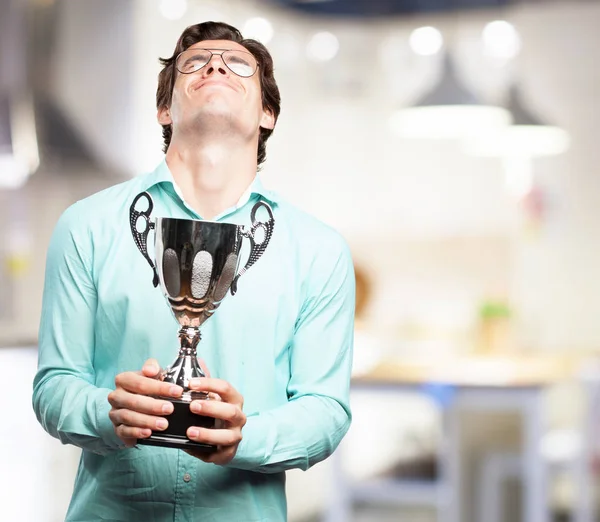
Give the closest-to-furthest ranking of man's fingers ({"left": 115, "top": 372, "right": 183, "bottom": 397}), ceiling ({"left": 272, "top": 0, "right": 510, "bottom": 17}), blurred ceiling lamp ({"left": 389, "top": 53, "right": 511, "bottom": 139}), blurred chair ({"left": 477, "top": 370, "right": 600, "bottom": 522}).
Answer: man's fingers ({"left": 115, "top": 372, "right": 183, "bottom": 397}) → blurred chair ({"left": 477, "top": 370, "right": 600, "bottom": 522}) → blurred ceiling lamp ({"left": 389, "top": 53, "right": 511, "bottom": 139}) → ceiling ({"left": 272, "top": 0, "right": 510, "bottom": 17})

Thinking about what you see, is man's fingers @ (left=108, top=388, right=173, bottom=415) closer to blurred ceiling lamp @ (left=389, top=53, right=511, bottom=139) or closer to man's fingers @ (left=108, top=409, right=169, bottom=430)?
man's fingers @ (left=108, top=409, right=169, bottom=430)

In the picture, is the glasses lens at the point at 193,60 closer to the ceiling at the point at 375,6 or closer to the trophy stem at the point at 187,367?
the trophy stem at the point at 187,367

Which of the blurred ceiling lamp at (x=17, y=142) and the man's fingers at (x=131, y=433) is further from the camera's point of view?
the blurred ceiling lamp at (x=17, y=142)

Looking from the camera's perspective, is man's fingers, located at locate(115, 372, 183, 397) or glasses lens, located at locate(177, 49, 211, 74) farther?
glasses lens, located at locate(177, 49, 211, 74)

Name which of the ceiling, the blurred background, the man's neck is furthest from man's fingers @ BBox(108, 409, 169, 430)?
the ceiling

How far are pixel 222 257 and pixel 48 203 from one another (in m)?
3.06

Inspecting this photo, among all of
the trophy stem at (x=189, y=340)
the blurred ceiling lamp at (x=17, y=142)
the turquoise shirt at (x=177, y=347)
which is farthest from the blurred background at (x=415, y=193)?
the trophy stem at (x=189, y=340)

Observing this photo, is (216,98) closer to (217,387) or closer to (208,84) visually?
(208,84)

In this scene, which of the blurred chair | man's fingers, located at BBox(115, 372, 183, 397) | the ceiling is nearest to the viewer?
man's fingers, located at BBox(115, 372, 183, 397)

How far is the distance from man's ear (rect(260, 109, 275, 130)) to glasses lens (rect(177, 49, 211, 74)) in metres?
0.09

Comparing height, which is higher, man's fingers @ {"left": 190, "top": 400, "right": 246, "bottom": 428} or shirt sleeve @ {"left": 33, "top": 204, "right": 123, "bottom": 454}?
shirt sleeve @ {"left": 33, "top": 204, "right": 123, "bottom": 454}

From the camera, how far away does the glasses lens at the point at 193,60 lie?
1.01 meters

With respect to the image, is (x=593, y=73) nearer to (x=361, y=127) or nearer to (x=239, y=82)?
(x=361, y=127)

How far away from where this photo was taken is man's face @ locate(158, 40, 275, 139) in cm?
99
